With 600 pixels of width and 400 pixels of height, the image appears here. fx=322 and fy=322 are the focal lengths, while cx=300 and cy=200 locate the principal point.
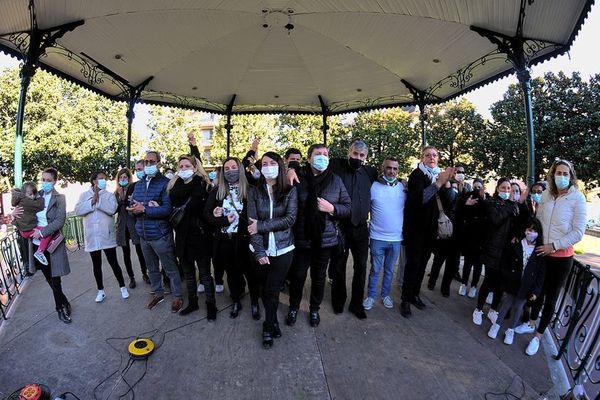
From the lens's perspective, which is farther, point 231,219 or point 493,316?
point 493,316

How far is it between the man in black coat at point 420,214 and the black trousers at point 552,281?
4.25 ft

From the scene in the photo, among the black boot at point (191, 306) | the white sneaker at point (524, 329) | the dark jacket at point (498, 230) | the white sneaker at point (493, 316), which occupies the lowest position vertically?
the black boot at point (191, 306)

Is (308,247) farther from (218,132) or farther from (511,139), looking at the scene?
(218,132)

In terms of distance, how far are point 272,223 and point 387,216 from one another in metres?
1.69

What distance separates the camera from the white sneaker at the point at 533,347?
11.8 feet

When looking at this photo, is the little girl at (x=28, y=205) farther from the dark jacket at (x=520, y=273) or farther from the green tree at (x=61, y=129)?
the green tree at (x=61, y=129)

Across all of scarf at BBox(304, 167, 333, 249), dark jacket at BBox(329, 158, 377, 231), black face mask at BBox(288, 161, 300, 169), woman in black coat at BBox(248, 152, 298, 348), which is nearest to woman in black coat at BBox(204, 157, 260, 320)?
woman in black coat at BBox(248, 152, 298, 348)

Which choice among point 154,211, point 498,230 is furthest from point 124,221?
point 498,230

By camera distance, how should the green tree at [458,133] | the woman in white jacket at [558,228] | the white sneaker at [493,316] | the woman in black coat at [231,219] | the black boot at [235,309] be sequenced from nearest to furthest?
the woman in white jacket at [558,228]
the woman in black coat at [231,219]
the white sneaker at [493,316]
the black boot at [235,309]
the green tree at [458,133]

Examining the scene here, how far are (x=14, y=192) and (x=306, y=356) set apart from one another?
455 centimetres

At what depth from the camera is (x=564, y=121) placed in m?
16.3

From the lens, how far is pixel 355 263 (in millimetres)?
4230

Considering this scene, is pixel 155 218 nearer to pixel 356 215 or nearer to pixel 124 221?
pixel 124 221

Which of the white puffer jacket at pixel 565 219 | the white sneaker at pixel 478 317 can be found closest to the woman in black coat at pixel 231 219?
Result: the white sneaker at pixel 478 317
